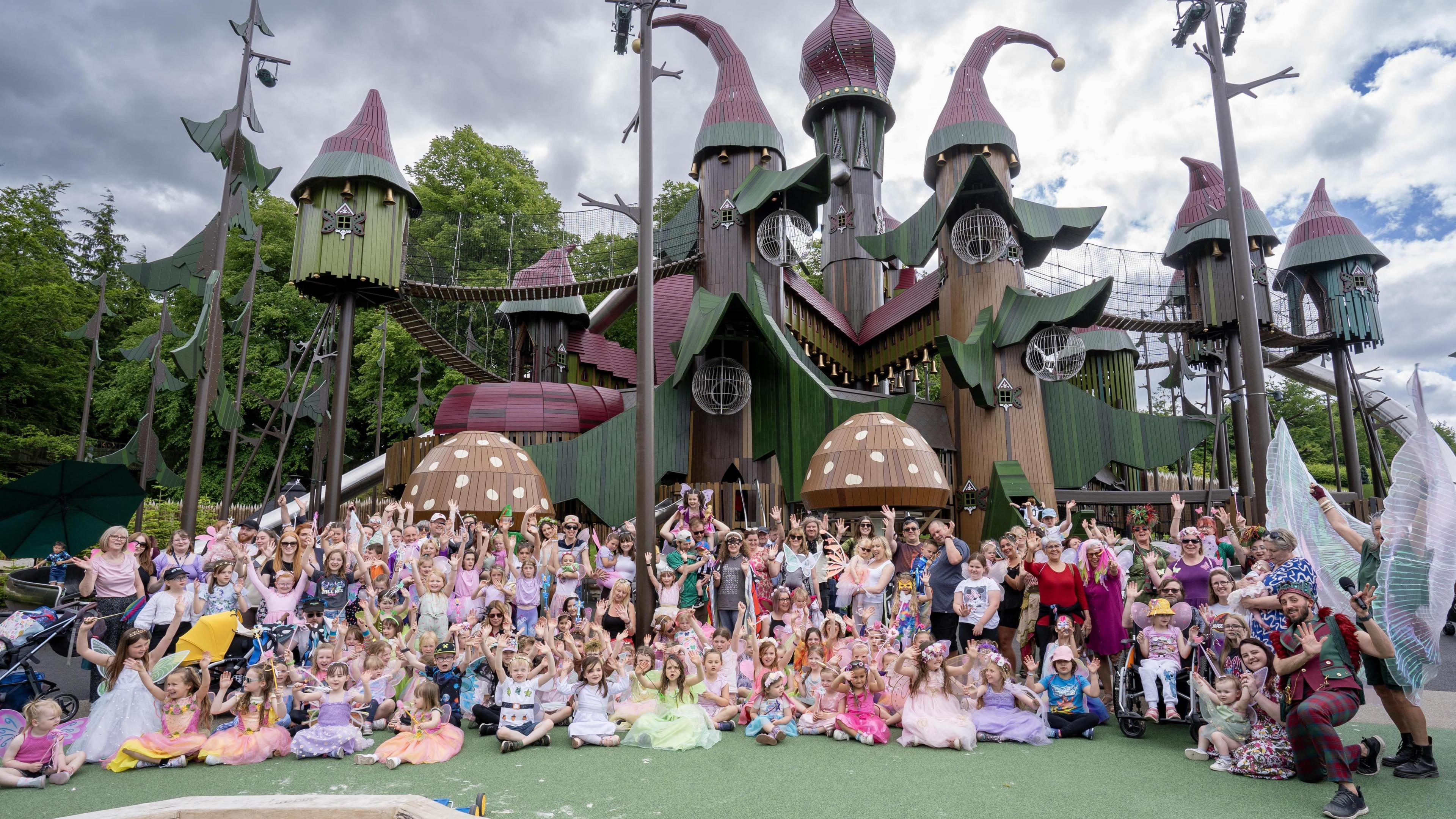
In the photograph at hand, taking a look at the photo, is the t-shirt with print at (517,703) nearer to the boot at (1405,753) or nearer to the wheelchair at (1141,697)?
the wheelchair at (1141,697)

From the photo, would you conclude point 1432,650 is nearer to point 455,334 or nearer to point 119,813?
point 119,813

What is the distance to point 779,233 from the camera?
775 inches

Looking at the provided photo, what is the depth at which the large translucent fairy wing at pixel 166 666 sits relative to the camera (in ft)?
25.2

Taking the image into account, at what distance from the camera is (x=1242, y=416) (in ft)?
84.3

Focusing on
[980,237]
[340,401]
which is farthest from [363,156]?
[980,237]

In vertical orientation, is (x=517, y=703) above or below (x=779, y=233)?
below

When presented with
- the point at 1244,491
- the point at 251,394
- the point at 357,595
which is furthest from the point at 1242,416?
the point at 251,394

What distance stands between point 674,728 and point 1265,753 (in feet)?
14.9

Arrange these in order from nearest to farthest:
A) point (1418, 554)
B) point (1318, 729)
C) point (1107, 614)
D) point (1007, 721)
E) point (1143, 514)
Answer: point (1418, 554) < point (1318, 729) < point (1007, 721) < point (1107, 614) < point (1143, 514)

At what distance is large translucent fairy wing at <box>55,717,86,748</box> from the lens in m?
7.11

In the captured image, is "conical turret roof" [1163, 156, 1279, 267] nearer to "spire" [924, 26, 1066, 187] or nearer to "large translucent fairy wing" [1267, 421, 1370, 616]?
"spire" [924, 26, 1066, 187]

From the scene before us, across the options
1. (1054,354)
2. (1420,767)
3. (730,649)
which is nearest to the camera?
(1420,767)

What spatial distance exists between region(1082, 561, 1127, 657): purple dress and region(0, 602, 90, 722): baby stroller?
→ 9.09 metres

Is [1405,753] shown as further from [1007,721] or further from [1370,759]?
[1007,721]
